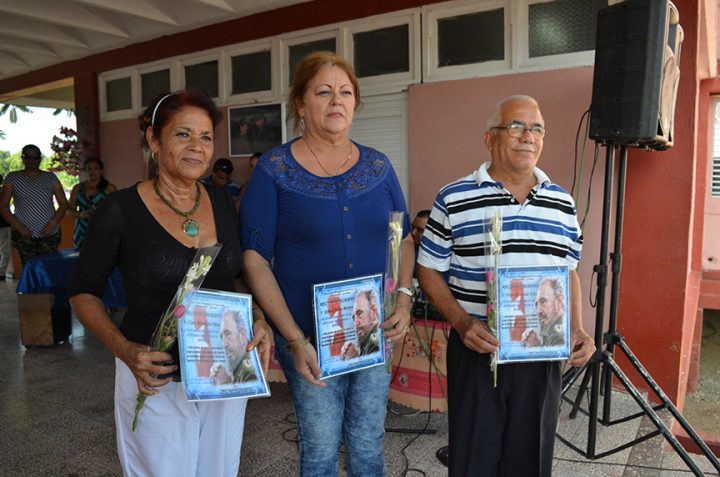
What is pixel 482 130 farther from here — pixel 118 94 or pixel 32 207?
pixel 118 94

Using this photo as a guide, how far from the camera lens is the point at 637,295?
3754mm

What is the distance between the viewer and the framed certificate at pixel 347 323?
145cm

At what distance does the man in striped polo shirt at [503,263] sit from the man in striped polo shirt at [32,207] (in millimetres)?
5492

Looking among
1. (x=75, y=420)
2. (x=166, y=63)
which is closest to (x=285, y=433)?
(x=75, y=420)

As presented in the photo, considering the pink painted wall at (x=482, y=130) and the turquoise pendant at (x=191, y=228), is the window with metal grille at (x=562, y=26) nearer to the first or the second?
the pink painted wall at (x=482, y=130)

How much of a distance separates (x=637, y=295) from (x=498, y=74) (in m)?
2.10

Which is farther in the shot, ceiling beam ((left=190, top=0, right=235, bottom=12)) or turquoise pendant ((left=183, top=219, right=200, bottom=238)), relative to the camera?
ceiling beam ((left=190, top=0, right=235, bottom=12))

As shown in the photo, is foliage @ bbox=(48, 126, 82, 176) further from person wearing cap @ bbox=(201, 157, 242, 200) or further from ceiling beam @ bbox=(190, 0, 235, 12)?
ceiling beam @ bbox=(190, 0, 235, 12)

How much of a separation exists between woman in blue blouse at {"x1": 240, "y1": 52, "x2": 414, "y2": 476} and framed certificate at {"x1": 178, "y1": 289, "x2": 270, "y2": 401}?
0.57 ft

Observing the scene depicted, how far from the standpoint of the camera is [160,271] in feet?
4.49

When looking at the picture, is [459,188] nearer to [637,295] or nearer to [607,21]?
[607,21]

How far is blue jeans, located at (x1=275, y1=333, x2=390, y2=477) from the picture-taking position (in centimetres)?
156

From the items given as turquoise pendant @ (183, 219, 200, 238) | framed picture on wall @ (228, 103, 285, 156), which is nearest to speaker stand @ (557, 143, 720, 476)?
turquoise pendant @ (183, 219, 200, 238)

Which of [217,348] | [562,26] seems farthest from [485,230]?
[562,26]
